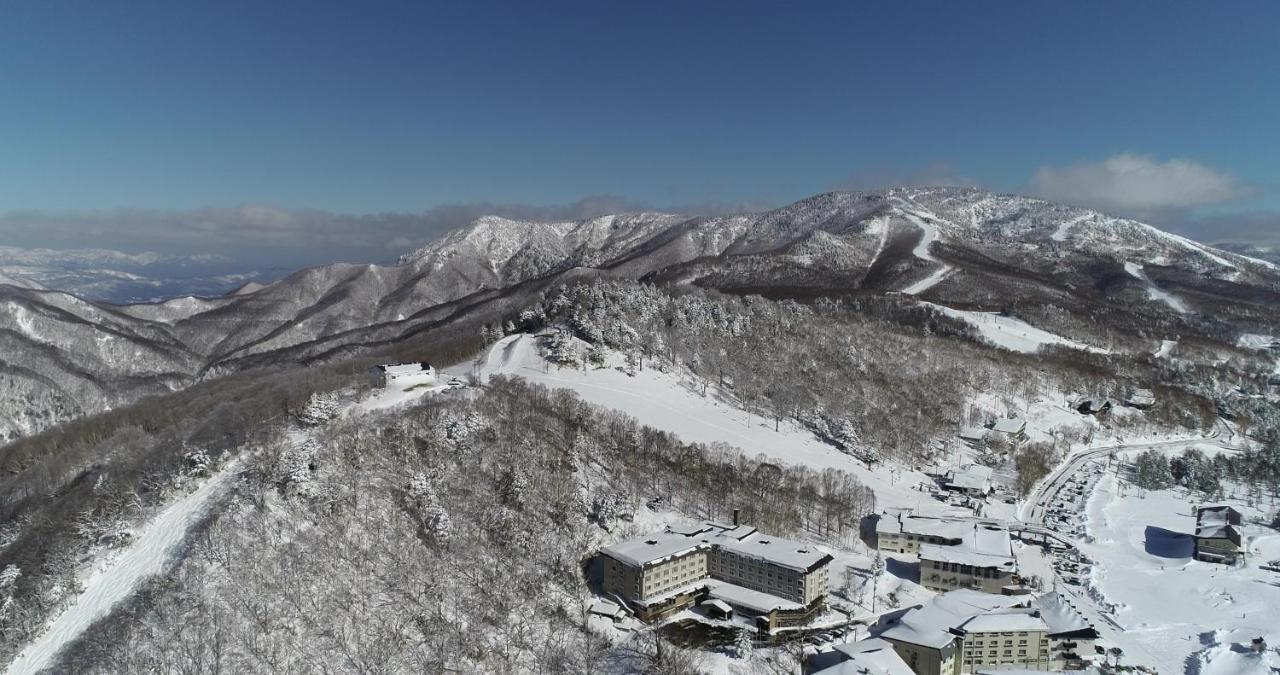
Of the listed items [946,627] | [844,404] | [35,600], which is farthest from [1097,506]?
[35,600]

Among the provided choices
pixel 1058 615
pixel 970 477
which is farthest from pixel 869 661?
pixel 970 477

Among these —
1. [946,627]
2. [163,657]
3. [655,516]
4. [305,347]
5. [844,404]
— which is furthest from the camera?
[305,347]

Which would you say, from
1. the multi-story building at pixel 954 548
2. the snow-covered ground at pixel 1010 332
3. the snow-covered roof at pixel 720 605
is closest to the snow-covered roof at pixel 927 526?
the multi-story building at pixel 954 548

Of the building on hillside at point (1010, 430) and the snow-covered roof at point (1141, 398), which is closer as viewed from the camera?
the building on hillside at point (1010, 430)

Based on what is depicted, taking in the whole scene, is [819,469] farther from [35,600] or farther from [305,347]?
[305,347]

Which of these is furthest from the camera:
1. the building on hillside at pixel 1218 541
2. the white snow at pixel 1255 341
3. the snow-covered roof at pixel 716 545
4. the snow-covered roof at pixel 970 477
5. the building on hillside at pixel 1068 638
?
the white snow at pixel 1255 341

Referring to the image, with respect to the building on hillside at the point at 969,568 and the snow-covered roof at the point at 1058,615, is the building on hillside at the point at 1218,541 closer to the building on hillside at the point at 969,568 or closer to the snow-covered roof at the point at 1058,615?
the building on hillside at the point at 969,568

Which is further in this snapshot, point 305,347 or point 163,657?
point 305,347
